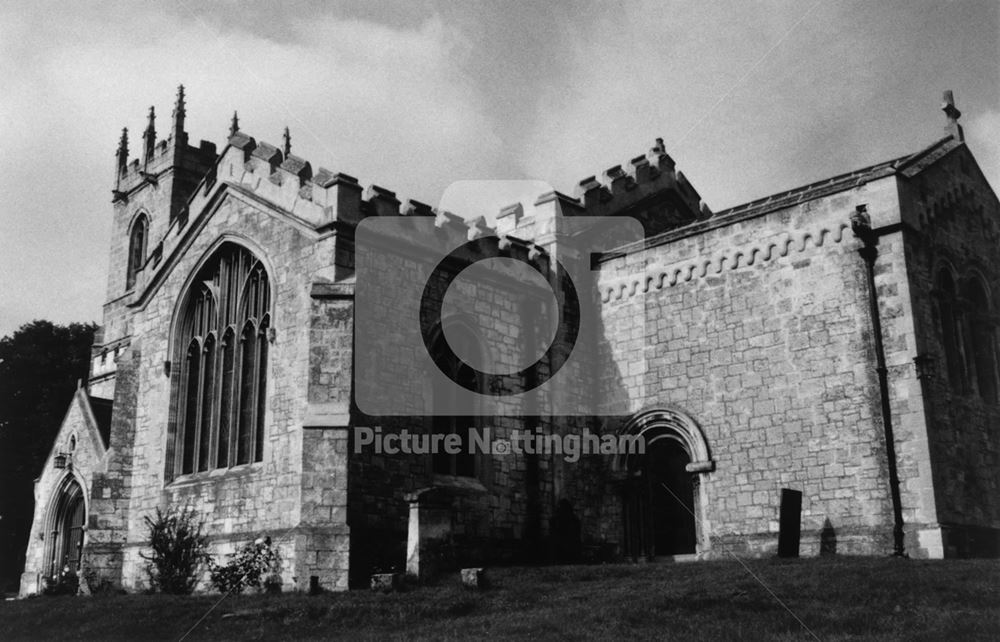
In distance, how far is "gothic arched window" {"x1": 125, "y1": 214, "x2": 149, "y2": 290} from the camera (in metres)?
45.5

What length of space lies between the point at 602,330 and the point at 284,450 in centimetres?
795

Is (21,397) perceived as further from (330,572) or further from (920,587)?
(920,587)

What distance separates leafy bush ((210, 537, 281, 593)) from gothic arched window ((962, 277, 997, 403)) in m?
13.9

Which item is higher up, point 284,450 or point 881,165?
point 881,165

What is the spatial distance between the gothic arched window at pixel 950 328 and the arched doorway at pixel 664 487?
4.85 m

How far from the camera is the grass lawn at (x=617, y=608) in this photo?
474 inches

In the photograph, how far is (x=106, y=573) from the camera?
70.7 ft

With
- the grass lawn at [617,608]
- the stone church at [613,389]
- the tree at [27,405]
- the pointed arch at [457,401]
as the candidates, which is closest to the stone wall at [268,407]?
the stone church at [613,389]

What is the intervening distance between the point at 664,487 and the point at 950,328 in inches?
275

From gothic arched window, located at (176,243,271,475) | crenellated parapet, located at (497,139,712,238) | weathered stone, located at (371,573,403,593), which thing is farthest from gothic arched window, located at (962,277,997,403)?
gothic arched window, located at (176,243,271,475)

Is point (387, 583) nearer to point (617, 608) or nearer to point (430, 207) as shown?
point (617, 608)

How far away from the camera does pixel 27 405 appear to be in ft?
143

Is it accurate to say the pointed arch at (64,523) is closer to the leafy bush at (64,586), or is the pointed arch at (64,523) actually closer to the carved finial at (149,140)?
the leafy bush at (64,586)

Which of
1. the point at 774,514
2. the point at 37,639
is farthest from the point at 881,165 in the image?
the point at 37,639
